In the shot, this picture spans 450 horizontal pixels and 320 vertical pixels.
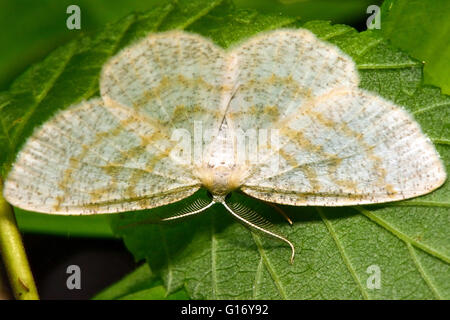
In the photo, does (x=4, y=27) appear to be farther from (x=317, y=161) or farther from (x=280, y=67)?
(x=317, y=161)

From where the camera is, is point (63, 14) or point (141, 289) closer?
point (141, 289)

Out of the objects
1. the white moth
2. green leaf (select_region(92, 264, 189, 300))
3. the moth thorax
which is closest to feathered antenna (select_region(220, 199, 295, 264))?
the white moth

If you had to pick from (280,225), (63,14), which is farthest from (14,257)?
(63,14)

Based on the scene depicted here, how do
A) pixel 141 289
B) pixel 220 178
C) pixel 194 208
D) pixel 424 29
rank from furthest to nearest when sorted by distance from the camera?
pixel 141 289 < pixel 424 29 < pixel 194 208 < pixel 220 178

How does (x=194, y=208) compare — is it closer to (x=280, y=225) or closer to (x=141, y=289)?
(x=280, y=225)

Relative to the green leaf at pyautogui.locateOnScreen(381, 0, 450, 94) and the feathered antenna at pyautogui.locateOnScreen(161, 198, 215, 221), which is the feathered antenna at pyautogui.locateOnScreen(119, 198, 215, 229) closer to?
the feathered antenna at pyautogui.locateOnScreen(161, 198, 215, 221)

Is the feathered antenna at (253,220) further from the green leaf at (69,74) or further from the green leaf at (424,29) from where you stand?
the green leaf at (424,29)
